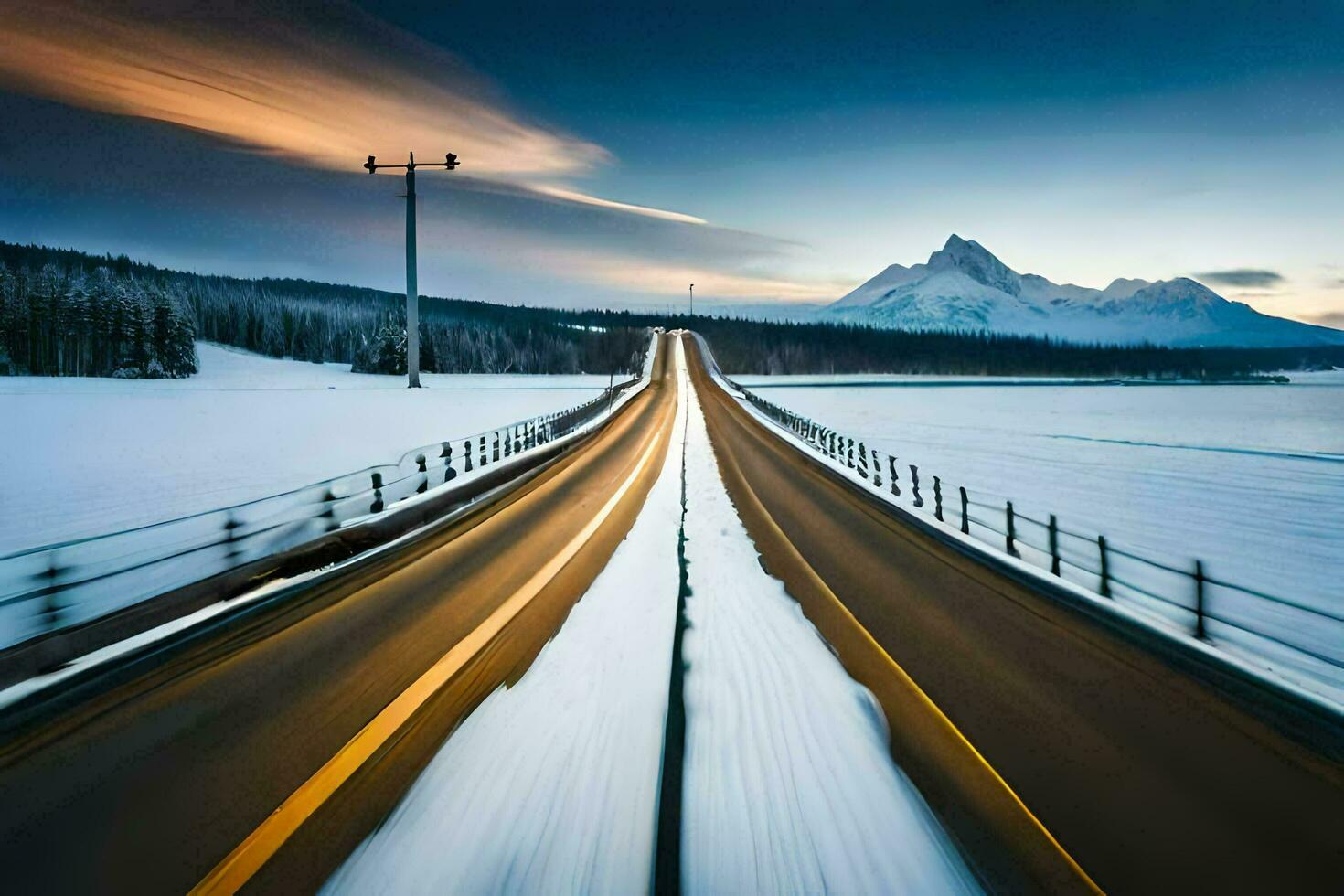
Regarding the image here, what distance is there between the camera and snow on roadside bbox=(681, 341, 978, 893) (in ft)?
13.3

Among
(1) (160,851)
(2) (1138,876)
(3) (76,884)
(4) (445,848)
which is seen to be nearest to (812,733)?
(2) (1138,876)

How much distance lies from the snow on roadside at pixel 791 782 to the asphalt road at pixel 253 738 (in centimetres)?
207

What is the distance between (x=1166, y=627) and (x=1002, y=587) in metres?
2.06

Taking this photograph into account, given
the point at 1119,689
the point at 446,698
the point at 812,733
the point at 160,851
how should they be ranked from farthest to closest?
the point at 1119,689 → the point at 446,698 → the point at 812,733 → the point at 160,851

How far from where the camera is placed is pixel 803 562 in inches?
459

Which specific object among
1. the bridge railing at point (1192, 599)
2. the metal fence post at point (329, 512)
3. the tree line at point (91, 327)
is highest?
the tree line at point (91, 327)

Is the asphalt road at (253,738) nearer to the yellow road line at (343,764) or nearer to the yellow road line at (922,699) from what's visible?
the yellow road line at (343,764)

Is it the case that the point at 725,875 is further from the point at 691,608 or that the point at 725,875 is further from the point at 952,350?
the point at 952,350

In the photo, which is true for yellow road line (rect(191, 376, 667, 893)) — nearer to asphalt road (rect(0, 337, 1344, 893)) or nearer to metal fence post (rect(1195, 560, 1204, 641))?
asphalt road (rect(0, 337, 1344, 893))

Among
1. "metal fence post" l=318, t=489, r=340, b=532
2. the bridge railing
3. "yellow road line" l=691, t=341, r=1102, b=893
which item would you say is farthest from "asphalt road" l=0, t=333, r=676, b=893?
the bridge railing

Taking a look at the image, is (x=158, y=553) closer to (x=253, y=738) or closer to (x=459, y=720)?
(x=253, y=738)

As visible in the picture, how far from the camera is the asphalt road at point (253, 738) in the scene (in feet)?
13.6

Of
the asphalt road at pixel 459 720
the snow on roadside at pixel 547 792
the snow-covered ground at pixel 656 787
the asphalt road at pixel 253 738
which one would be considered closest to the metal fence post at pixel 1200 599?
the asphalt road at pixel 459 720

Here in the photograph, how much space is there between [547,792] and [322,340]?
526 feet
